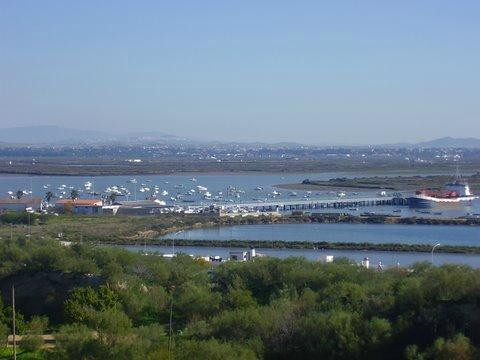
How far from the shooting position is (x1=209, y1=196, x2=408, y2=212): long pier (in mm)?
28781

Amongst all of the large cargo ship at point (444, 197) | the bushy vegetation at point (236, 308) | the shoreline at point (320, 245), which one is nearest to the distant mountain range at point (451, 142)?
the large cargo ship at point (444, 197)

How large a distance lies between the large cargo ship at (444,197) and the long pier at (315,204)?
0.66 meters

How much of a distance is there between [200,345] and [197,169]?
154 feet

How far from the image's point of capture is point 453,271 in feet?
28.7

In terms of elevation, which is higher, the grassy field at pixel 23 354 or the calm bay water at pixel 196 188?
the grassy field at pixel 23 354

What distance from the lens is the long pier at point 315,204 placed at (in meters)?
28.8

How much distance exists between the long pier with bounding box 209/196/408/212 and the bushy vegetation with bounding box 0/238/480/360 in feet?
52.8

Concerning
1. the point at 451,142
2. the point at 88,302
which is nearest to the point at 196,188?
the point at 88,302

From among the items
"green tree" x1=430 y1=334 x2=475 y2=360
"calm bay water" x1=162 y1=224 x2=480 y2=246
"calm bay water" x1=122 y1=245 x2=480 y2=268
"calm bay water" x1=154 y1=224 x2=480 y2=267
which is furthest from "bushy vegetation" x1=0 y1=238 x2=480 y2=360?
"calm bay water" x1=162 y1=224 x2=480 y2=246

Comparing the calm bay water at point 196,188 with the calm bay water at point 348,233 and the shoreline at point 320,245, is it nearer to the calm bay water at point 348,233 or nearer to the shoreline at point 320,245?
the calm bay water at point 348,233

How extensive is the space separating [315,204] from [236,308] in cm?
2133

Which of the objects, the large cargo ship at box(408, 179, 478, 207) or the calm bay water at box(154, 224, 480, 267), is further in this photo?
the large cargo ship at box(408, 179, 478, 207)

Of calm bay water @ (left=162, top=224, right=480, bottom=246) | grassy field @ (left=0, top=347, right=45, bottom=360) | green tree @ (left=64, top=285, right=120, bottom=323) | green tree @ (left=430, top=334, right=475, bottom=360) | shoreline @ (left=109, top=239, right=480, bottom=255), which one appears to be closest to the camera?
green tree @ (left=430, top=334, right=475, bottom=360)

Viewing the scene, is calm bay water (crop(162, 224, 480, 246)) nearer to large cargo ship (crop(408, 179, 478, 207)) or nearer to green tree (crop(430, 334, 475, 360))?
large cargo ship (crop(408, 179, 478, 207))
